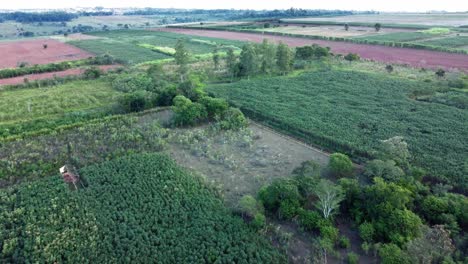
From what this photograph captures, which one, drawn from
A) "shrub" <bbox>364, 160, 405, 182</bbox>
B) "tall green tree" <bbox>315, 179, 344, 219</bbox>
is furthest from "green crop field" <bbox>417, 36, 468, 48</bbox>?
"tall green tree" <bbox>315, 179, 344, 219</bbox>

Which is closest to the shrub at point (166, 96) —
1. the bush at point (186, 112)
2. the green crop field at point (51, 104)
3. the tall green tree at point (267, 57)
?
the bush at point (186, 112)

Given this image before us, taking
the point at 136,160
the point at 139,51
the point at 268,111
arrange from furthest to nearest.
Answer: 1. the point at 139,51
2. the point at 268,111
3. the point at 136,160

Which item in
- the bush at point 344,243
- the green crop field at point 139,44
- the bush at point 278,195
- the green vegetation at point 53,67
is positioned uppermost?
the green crop field at point 139,44

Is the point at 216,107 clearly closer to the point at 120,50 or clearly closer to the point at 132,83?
the point at 132,83

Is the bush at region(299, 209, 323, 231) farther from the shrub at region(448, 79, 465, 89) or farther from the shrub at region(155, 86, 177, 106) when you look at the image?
the shrub at region(448, 79, 465, 89)

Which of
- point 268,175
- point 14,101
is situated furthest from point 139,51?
point 268,175

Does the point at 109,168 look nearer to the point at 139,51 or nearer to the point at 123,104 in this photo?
the point at 123,104

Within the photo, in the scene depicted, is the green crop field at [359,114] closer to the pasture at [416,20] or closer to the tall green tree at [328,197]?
the tall green tree at [328,197]
